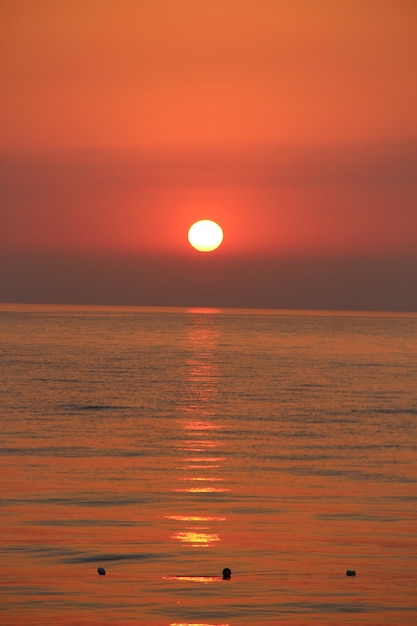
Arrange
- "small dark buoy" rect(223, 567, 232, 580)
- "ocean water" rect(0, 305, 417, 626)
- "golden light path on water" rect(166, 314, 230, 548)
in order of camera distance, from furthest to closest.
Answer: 1. "golden light path on water" rect(166, 314, 230, 548)
2. "small dark buoy" rect(223, 567, 232, 580)
3. "ocean water" rect(0, 305, 417, 626)

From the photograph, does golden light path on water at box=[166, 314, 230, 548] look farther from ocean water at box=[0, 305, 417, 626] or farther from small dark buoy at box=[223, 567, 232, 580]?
small dark buoy at box=[223, 567, 232, 580]

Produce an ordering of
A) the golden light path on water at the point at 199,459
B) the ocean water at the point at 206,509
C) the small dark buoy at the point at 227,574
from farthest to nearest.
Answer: the golden light path on water at the point at 199,459
the small dark buoy at the point at 227,574
the ocean water at the point at 206,509

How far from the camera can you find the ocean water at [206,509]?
61.4ft

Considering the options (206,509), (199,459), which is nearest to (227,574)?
(206,509)

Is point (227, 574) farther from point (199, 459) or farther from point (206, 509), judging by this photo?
point (199, 459)

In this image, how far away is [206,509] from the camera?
86.7ft

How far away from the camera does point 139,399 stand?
6197 cm

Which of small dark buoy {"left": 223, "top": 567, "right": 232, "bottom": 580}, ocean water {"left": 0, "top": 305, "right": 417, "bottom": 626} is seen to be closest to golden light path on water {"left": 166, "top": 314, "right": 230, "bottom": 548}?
ocean water {"left": 0, "top": 305, "right": 417, "bottom": 626}

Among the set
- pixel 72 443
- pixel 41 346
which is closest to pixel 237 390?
pixel 72 443

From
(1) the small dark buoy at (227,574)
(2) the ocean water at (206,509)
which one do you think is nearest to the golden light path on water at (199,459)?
(2) the ocean water at (206,509)

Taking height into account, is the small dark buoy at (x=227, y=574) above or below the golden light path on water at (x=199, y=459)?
below

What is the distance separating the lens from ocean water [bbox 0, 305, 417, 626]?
1870 centimetres

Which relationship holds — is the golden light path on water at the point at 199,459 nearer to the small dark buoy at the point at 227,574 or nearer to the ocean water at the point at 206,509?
the ocean water at the point at 206,509

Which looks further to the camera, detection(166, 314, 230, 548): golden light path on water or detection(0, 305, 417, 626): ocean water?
detection(166, 314, 230, 548): golden light path on water
